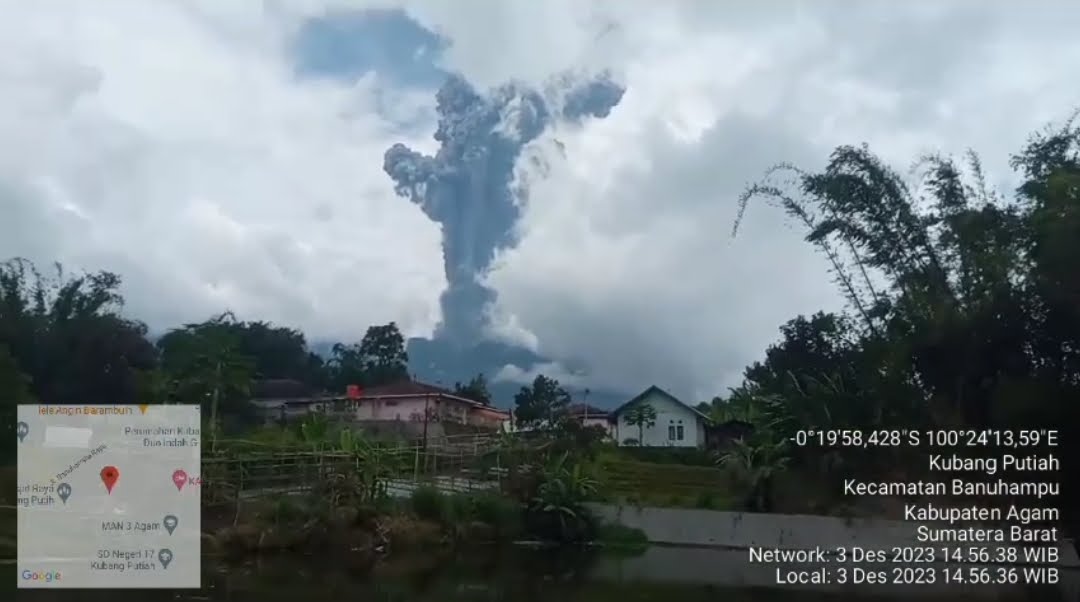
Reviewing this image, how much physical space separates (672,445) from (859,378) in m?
15.8

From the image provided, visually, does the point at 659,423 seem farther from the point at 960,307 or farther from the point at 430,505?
the point at 960,307

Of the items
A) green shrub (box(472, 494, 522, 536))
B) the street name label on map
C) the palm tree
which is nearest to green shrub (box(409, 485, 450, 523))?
green shrub (box(472, 494, 522, 536))

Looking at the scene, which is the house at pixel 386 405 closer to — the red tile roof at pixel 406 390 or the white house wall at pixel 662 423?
the red tile roof at pixel 406 390

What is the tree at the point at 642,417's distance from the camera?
30.3 meters

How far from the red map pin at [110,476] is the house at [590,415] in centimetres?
1499

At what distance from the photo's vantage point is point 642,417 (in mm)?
30312

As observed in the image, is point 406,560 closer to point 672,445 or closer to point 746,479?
point 746,479

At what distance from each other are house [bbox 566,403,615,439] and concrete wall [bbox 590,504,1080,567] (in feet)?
11.5

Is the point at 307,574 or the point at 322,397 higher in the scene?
the point at 322,397

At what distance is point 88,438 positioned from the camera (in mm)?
7340

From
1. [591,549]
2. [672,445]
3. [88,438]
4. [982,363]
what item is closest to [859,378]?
[982,363]

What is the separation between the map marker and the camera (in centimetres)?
736

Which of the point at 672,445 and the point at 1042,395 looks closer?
the point at 1042,395

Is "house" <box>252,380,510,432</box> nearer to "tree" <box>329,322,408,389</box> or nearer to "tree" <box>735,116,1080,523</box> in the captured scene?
"tree" <box>329,322,408,389</box>
